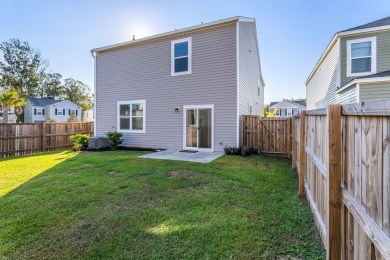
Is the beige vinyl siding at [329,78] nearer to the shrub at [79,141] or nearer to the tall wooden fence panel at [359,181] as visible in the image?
the tall wooden fence panel at [359,181]

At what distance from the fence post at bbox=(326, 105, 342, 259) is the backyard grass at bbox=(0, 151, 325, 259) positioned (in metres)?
0.57

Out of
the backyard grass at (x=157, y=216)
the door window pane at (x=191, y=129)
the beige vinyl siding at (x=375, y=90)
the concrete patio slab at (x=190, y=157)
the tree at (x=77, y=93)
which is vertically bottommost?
the backyard grass at (x=157, y=216)

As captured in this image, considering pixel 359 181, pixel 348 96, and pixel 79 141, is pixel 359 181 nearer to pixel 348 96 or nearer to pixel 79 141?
pixel 348 96

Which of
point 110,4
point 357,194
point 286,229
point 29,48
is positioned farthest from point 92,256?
point 29,48

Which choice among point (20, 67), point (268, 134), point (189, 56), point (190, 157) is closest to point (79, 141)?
point (190, 157)

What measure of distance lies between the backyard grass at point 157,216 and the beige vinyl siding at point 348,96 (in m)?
6.42

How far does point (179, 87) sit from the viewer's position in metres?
10.1

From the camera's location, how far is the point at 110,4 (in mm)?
9875

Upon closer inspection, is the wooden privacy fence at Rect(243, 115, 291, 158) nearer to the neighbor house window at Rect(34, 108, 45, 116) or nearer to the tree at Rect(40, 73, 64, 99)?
the neighbor house window at Rect(34, 108, 45, 116)

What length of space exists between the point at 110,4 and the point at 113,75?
11.3 feet

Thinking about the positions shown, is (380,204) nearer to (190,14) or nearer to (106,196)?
(106,196)

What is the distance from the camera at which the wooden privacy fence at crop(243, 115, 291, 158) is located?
8.84 metres

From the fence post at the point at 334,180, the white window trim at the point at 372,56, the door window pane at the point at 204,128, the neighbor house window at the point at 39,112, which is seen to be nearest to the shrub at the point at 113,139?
the door window pane at the point at 204,128

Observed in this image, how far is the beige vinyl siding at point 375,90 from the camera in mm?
8906
